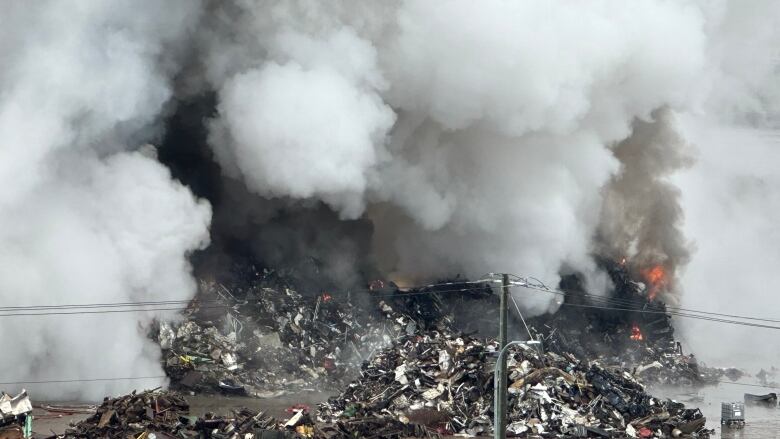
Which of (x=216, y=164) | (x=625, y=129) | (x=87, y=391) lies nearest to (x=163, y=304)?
(x=87, y=391)

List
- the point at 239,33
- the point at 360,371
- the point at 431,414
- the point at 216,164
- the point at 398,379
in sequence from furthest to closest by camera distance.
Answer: the point at 216,164
the point at 239,33
the point at 360,371
the point at 398,379
the point at 431,414

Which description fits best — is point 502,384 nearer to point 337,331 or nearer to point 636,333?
point 337,331

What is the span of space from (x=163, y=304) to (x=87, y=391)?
16.1 ft

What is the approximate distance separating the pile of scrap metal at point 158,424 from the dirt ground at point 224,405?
2335mm

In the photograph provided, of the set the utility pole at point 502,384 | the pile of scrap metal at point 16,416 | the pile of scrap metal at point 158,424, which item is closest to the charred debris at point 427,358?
the pile of scrap metal at point 158,424

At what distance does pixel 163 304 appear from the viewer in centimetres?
3747

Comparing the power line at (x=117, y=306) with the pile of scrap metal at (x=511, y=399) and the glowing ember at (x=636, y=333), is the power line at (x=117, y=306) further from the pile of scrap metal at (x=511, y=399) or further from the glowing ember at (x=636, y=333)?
the glowing ember at (x=636, y=333)

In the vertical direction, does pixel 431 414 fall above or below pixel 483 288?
below

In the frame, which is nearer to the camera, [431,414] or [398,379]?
[431,414]

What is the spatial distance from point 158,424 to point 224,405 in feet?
16.9

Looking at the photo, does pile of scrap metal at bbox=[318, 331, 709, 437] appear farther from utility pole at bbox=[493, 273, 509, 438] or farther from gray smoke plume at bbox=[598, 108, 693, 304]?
gray smoke plume at bbox=[598, 108, 693, 304]

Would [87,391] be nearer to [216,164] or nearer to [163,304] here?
[163,304]

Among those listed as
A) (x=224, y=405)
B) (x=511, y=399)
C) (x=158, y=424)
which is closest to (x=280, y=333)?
(x=224, y=405)

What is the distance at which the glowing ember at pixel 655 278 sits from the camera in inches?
1927
